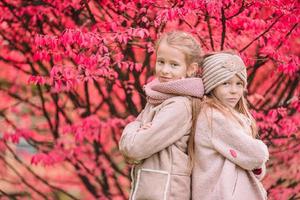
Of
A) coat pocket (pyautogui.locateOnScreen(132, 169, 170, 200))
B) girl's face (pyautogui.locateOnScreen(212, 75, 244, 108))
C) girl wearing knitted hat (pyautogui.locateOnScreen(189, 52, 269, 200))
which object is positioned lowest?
coat pocket (pyautogui.locateOnScreen(132, 169, 170, 200))

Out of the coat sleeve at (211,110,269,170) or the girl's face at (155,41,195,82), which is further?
the girl's face at (155,41,195,82)

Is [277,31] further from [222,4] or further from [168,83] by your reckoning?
[168,83]

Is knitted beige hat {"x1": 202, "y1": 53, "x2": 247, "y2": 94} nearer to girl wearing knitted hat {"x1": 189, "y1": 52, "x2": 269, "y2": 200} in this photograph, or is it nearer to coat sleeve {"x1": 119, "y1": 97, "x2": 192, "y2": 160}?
girl wearing knitted hat {"x1": 189, "y1": 52, "x2": 269, "y2": 200}

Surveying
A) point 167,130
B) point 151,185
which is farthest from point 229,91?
point 151,185

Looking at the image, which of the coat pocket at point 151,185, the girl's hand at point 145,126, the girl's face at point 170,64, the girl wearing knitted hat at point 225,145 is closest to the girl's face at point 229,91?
the girl wearing knitted hat at point 225,145

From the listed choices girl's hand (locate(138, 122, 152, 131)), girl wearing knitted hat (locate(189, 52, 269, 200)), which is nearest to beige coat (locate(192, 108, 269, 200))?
girl wearing knitted hat (locate(189, 52, 269, 200))

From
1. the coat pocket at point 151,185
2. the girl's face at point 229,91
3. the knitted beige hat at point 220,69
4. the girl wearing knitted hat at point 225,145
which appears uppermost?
the knitted beige hat at point 220,69

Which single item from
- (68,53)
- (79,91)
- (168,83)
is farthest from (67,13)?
(168,83)

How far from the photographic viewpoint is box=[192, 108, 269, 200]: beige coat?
330 centimetres

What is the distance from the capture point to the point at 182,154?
11.0 feet

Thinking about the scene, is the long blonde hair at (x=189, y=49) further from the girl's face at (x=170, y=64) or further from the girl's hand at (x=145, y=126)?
the girl's hand at (x=145, y=126)

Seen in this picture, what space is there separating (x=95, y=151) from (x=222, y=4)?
9.36ft

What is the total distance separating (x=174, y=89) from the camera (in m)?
3.36

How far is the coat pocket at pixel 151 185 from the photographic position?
130 inches
